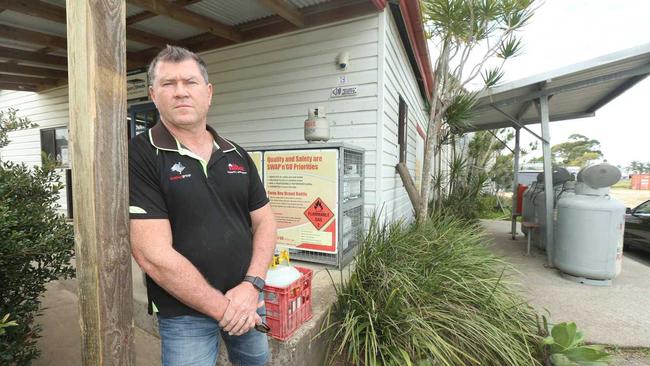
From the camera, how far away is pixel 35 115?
7.40 metres

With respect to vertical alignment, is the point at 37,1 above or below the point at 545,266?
above

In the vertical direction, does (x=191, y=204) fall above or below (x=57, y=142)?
below

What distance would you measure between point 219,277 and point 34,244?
1195 mm

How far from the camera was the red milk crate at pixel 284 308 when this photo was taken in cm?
194

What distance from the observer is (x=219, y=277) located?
4.74 ft

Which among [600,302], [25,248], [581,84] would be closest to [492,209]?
[581,84]

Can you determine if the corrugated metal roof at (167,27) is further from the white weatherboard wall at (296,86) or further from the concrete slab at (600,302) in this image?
the concrete slab at (600,302)

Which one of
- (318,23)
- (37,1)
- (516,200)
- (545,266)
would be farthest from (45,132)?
(516,200)

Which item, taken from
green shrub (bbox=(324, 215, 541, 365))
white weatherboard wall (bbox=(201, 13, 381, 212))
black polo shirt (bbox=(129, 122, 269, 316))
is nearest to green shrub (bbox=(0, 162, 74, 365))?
black polo shirt (bbox=(129, 122, 269, 316))

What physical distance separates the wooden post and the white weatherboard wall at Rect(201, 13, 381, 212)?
3071 mm

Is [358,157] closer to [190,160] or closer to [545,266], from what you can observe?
[190,160]

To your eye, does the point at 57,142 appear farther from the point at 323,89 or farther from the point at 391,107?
the point at 391,107

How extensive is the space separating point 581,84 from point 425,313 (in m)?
4.86

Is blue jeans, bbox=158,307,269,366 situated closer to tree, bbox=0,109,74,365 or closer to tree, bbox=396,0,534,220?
tree, bbox=0,109,74,365
